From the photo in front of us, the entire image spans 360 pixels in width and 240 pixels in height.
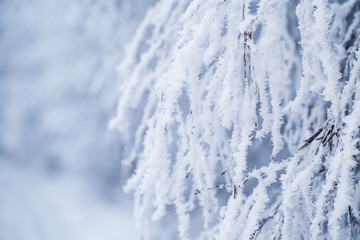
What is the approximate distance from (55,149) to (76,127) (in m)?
0.34

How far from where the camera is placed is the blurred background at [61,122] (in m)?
2.29

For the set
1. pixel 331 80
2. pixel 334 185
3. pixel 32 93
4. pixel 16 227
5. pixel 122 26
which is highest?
pixel 32 93

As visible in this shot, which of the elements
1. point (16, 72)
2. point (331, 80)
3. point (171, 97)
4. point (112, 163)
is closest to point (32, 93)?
point (16, 72)

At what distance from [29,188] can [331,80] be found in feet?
10.2

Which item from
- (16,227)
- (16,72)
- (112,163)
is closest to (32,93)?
(16,72)

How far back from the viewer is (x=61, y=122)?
9.27 ft

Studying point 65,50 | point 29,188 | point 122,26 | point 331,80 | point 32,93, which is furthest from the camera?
point 29,188

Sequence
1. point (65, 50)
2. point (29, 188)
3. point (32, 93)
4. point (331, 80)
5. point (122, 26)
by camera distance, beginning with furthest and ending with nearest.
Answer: point (29, 188), point (32, 93), point (65, 50), point (122, 26), point (331, 80)

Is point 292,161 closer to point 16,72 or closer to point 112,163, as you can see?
point 112,163

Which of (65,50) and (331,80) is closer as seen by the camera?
(331,80)

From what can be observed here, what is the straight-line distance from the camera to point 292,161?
2.43ft

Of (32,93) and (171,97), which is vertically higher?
(32,93)

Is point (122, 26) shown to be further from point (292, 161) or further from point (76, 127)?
point (292, 161)

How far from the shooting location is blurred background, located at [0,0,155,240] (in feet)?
7.51
